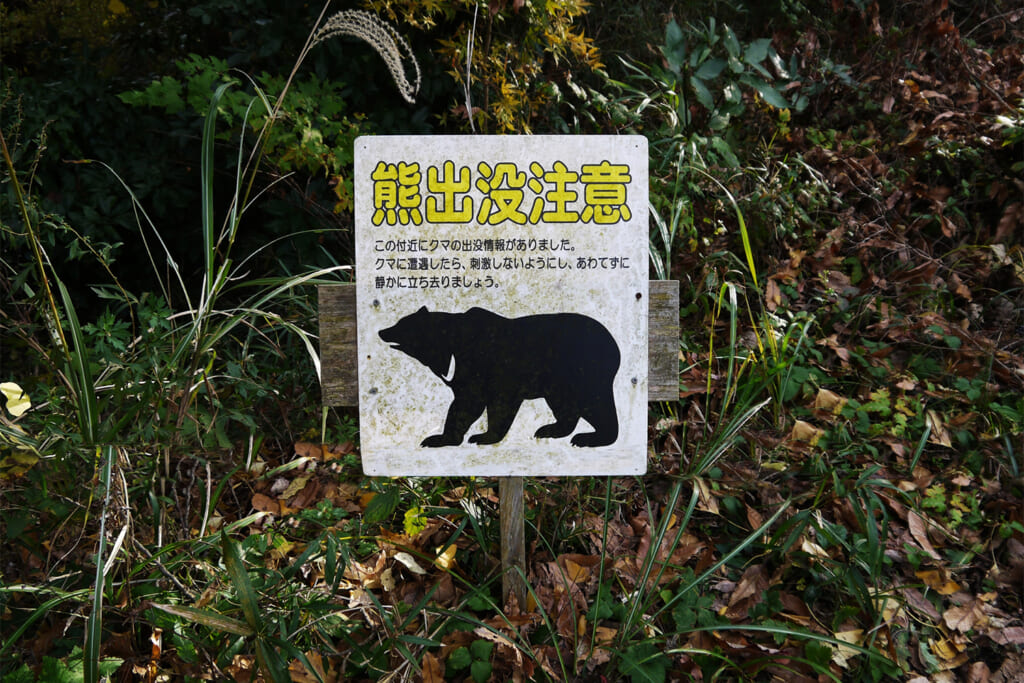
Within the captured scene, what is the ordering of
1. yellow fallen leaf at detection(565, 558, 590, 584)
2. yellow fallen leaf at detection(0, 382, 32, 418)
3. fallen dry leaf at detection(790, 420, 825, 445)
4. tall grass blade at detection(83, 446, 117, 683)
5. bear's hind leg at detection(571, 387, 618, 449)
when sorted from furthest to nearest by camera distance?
1. fallen dry leaf at detection(790, 420, 825, 445)
2. yellow fallen leaf at detection(565, 558, 590, 584)
3. bear's hind leg at detection(571, 387, 618, 449)
4. yellow fallen leaf at detection(0, 382, 32, 418)
5. tall grass blade at detection(83, 446, 117, 683)

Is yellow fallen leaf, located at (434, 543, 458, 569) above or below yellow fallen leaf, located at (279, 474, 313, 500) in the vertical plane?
below

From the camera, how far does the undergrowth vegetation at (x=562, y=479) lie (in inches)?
73.6

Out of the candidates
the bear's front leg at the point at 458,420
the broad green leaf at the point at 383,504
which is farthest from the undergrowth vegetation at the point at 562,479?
the bear's front leg at the point at 458,420

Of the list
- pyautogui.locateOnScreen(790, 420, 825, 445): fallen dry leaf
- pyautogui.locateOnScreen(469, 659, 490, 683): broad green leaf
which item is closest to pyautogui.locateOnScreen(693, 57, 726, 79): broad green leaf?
pyautogui.locateOnScreen(790, 420, 825, 445): fallen dry leaf

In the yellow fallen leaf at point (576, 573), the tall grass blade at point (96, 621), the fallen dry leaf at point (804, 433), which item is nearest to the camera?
the tall grass blade at point (96, 621)

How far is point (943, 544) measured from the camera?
2.35 meters

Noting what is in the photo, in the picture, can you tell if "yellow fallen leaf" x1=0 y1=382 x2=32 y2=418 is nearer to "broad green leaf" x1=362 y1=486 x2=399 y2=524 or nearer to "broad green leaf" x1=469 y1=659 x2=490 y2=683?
"broad green leaf" x1=362 y1=486 x2=399 y2=524

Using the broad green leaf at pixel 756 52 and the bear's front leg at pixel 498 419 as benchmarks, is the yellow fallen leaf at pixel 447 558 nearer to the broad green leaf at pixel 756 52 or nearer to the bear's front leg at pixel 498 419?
the bear's front leg at pixel 498 419

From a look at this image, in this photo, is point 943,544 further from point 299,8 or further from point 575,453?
point 299,8

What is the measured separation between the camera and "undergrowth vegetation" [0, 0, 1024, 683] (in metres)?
1.87

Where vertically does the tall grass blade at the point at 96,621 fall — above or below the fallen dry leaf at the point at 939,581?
above

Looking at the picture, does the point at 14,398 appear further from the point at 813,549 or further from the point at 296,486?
the point at 813,549

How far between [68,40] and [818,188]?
3.83 metres

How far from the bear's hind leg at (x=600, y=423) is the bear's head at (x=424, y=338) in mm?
377
